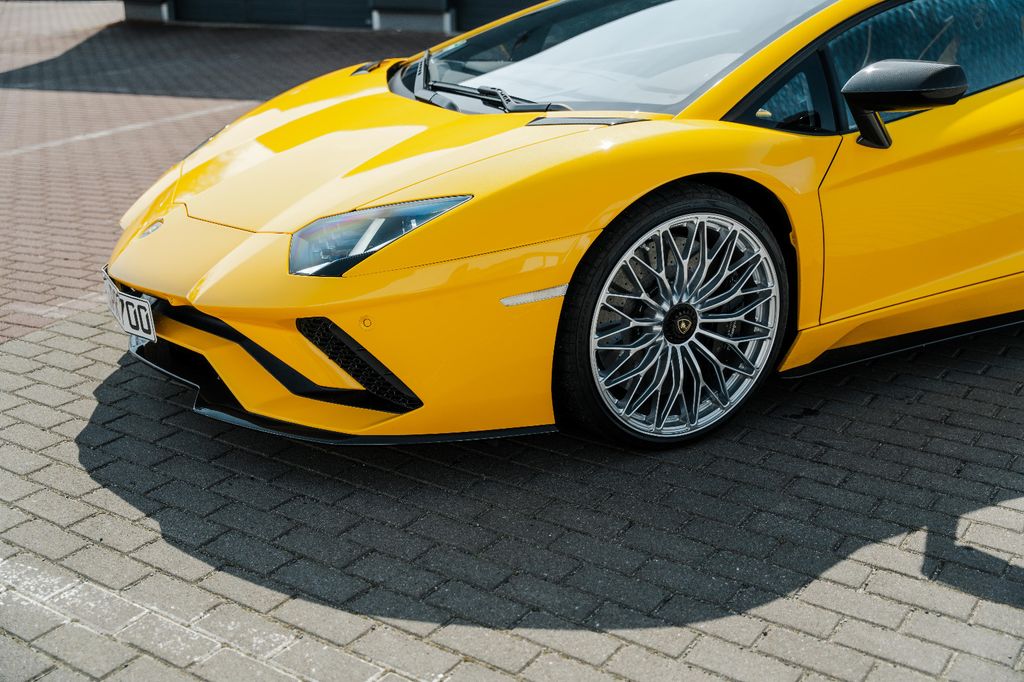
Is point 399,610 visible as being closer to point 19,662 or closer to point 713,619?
point 713,619

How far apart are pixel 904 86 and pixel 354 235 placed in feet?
5.40

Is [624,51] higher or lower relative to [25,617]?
higher

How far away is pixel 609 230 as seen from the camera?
10.5 feet

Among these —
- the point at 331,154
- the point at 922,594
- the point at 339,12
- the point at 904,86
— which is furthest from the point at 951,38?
the point at 339,12

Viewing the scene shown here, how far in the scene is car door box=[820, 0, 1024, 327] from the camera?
352cm

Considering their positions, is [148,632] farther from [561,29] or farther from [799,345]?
[561,29]

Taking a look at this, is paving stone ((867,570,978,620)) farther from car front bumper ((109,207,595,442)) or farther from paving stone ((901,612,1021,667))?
car front bumper ((109,207,595,442))

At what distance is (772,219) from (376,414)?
138 centimetres

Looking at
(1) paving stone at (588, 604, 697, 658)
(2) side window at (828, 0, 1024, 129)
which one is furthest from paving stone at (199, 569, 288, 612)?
(2) side window at (828, 0, 1024, 129)

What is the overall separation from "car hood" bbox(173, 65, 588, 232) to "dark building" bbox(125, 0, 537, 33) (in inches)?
426

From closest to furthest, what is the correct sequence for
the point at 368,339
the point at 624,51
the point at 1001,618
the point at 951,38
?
the point at 1001,618 < the point at 368,339 < the point at 951,38 < the point at 624,51

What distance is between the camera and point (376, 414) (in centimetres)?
314

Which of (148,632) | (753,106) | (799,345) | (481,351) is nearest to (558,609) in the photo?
(481,351)

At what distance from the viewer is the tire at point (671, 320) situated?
3.22m
